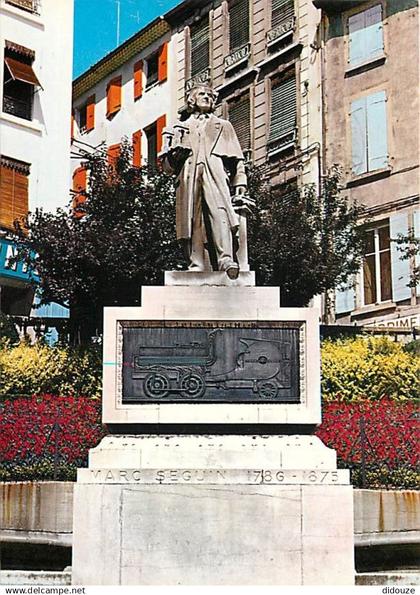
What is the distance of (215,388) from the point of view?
11516 mm

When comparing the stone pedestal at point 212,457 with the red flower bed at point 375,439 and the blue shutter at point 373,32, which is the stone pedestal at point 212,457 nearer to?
the red flower bed at point 375,439

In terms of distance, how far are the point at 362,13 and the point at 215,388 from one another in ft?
50.4

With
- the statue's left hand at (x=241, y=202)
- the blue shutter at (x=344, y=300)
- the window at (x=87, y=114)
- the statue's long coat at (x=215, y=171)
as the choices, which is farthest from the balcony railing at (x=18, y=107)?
the statue's left hand at (x=241, y=202)

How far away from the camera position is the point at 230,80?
2656 cm

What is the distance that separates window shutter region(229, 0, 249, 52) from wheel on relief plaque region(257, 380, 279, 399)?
643 inches

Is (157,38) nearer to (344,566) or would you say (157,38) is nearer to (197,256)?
(197,256)

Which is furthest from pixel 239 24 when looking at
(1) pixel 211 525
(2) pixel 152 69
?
(1) pixel 211 525

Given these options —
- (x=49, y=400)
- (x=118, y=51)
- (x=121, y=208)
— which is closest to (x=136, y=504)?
(x=49, y=400)

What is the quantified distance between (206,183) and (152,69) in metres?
16.3

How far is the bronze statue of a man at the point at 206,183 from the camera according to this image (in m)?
12.2

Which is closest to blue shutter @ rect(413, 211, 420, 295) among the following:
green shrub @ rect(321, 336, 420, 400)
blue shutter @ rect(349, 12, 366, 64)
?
green shrub @ rect(321, 336, 420, 400)

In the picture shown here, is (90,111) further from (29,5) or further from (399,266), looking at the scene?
(399,266)

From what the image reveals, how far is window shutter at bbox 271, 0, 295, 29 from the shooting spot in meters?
25.8

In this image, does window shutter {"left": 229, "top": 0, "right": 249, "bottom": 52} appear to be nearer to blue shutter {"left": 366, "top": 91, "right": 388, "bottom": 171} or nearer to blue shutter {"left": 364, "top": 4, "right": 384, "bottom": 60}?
blue shutter {"left": 364, "top": 4, "right": 384, "bottom": 60}
